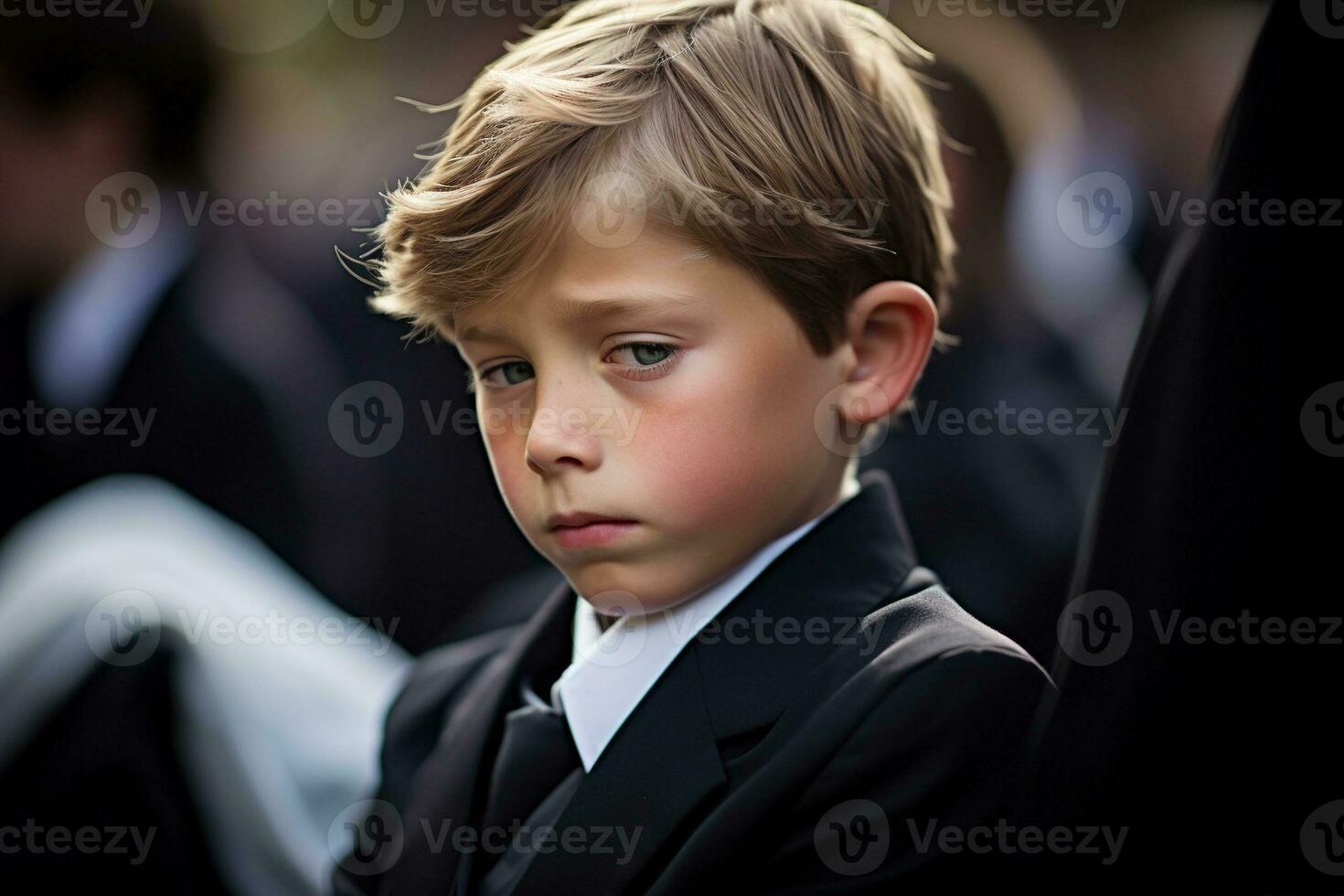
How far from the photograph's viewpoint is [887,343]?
0.99 m

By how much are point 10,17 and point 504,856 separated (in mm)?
1860

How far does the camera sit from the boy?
82 cm

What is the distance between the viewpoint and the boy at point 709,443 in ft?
2.68

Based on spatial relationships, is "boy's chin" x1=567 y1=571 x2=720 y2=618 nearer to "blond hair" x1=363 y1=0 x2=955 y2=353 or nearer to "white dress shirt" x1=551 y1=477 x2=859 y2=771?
"white dress shirt" x1=551 y1=477 x2=859 y2=771

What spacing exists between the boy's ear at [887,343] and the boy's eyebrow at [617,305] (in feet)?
0.56

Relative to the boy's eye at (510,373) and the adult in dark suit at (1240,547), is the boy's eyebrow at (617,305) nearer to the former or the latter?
the boy's eye at (510,373)

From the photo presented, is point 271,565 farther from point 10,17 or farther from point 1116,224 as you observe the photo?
point 1116,224

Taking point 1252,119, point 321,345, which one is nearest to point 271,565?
point 321,345

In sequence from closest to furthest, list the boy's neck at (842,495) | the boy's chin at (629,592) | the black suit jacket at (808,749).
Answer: the black suit jacket at (808,749), the boy's chin at (629,592), the boy's neck at (842,495)

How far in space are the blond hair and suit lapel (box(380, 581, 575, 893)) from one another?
328 mm

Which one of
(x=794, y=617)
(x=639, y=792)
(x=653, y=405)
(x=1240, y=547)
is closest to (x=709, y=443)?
(x=653, y=405)

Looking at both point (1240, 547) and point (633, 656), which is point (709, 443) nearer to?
point (633, 656)

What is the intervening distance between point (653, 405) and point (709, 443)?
5 cm

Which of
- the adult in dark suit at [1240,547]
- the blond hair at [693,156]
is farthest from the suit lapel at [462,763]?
the adult in dark suit at [1240,547]
